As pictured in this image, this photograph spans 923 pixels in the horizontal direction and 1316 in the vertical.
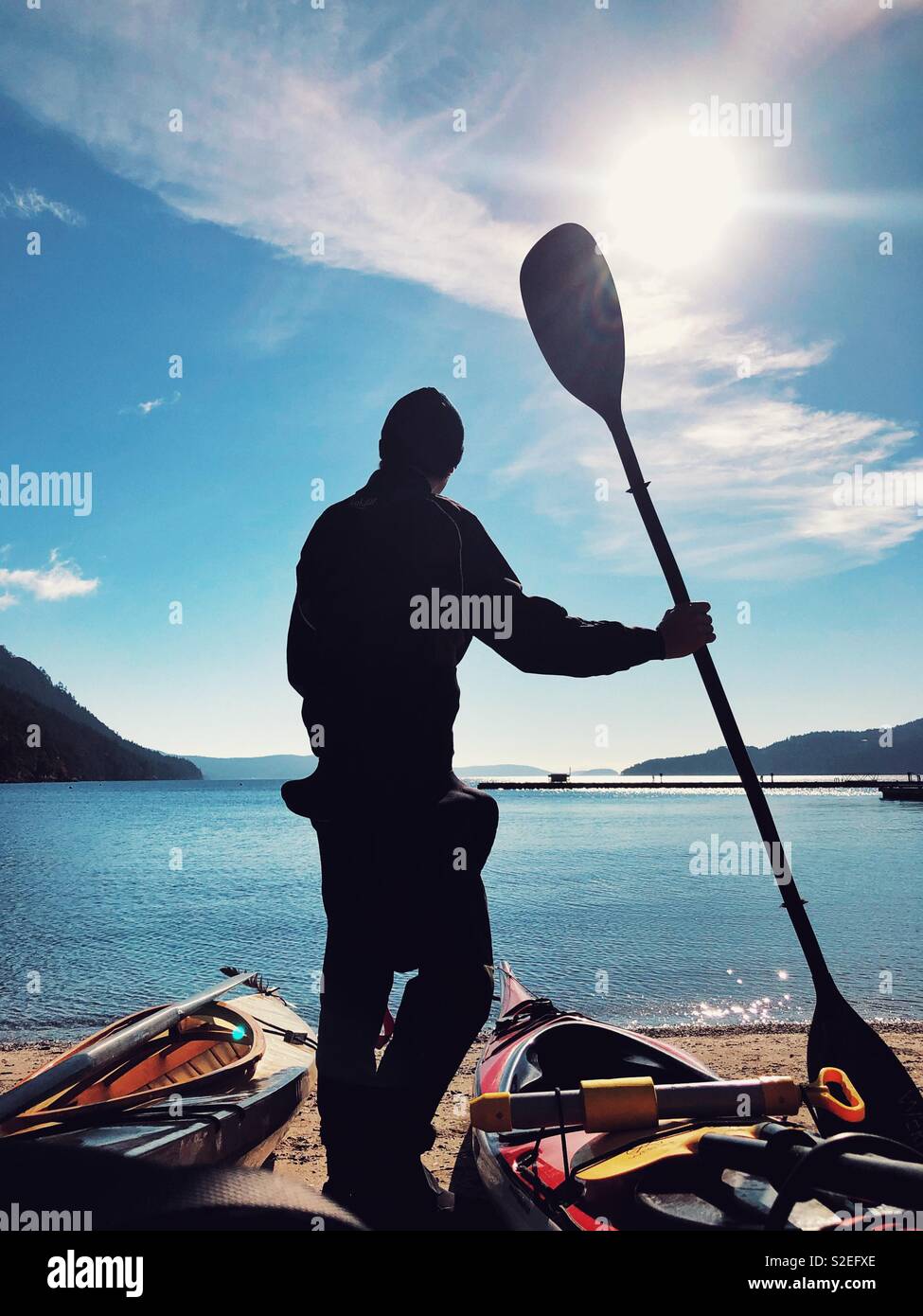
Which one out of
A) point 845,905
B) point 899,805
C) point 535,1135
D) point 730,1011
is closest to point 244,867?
A: point 845,905

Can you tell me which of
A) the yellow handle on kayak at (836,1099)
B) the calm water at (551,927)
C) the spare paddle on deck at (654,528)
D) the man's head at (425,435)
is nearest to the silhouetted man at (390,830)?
the man's head at (425,435)

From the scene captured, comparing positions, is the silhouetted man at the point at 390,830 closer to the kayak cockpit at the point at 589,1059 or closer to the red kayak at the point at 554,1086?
the red kayak at the point at 554,1086

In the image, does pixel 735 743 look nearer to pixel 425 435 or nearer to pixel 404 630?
pixel 404 630

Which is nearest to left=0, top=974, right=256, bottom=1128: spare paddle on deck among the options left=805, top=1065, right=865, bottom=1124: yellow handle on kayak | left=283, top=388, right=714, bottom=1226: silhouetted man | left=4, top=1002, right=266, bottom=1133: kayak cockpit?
left=4, top=1002, right=266, bottom=1133: kayak cockpit

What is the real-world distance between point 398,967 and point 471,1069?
6.89 m

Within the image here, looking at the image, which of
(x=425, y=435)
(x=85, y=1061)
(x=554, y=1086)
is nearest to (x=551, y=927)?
(x=554, y=1086)

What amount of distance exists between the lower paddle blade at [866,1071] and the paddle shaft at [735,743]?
5.9 inches

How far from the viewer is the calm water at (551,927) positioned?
1385 cm

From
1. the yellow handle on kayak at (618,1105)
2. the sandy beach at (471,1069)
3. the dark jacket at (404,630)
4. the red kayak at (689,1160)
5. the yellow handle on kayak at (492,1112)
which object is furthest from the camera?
the sandy beach at (471,1069)

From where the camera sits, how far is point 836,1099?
9.02 ft

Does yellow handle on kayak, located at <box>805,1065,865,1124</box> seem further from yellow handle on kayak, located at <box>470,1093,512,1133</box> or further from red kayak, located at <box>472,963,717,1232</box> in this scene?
yellow handle on kayak, located at <box>470,1093,512,1133</box>

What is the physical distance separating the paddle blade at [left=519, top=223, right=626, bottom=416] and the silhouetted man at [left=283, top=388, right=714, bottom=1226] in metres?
1.86
